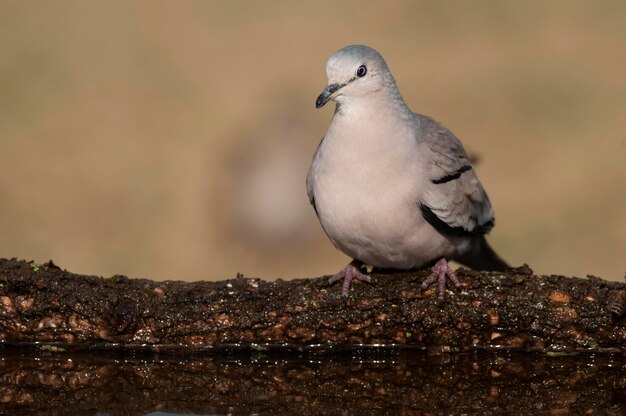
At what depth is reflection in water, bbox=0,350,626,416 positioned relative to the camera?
4.99 metres

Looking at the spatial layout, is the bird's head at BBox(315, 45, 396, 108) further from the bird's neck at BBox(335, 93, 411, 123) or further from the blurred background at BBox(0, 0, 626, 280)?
the blurred background at BBox(0, 0, 626, 280)

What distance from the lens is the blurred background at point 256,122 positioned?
1165cm

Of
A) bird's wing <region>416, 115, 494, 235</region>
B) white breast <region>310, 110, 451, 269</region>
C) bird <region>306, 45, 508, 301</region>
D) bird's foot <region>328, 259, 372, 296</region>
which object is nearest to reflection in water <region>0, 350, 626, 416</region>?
bird's foot <region>328, 259, 372, 296</region>

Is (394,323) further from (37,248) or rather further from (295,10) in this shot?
(295,10)

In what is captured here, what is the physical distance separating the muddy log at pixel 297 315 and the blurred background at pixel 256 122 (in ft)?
16.9

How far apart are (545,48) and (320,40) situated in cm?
282

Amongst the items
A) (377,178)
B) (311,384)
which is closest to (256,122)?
(377,178)

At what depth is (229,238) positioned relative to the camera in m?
11.8

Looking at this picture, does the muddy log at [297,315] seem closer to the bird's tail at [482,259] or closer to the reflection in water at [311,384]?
the reflection in water at [311,384]

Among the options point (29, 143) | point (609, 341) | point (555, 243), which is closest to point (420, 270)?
point (609, 341)

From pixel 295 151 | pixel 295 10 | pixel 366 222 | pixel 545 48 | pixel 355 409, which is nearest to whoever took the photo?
pixel 355 409

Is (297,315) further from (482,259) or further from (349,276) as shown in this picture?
(482,259)

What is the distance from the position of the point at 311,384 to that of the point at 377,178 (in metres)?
1.36

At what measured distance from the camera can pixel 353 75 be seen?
6.31m
